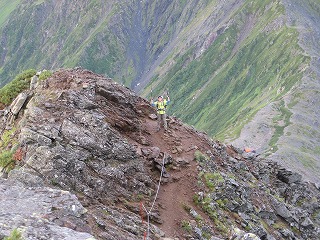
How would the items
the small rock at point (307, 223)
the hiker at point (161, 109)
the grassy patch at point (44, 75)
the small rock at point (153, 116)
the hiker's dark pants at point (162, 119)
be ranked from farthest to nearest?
1. the small rock at point (153, 116)
2. the small rock at point (307, 223)
3. the hiker's dark pants at point (162, 119)
4. the hiker at point (161, 109)
5. the grassy patch at point (44, 75)

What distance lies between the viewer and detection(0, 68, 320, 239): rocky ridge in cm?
1970

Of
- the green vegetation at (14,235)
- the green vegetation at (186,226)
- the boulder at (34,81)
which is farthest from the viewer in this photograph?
the boulder at (34,81)

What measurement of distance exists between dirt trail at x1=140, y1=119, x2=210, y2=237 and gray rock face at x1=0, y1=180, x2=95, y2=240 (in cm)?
696

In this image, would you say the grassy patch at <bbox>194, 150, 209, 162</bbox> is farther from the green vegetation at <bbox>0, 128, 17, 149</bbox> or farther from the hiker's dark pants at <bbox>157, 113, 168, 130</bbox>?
the green vegetation at <bbox>0, 128, 17, 149</bbox>

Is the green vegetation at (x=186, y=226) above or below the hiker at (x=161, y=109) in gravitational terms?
below

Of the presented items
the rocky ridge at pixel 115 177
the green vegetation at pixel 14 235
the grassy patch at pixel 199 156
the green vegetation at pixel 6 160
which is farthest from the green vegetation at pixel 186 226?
the green vegetation at pixel 14 235

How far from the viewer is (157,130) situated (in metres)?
33.8

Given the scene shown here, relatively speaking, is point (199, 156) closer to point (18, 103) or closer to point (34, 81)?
point (18, 103)

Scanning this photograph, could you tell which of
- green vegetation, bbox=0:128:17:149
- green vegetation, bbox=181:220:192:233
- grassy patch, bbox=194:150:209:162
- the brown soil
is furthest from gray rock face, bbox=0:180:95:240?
grassy patch, bbox=194:150:209:162

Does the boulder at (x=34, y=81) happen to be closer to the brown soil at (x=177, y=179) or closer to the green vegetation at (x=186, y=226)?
the brown soil at (x=177, y=179)

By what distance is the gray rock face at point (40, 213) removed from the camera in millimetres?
15977

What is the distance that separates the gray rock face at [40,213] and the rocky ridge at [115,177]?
0.04 m

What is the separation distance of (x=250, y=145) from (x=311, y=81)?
178 feet

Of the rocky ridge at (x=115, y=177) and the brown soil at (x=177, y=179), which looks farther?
the brown soil at (x=177, y=179)
